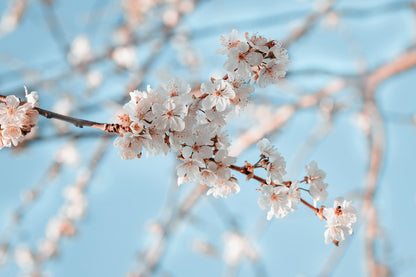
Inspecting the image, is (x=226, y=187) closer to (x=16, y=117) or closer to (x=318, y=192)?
(x=318, y=192)

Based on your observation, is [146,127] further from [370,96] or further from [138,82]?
[370,96]

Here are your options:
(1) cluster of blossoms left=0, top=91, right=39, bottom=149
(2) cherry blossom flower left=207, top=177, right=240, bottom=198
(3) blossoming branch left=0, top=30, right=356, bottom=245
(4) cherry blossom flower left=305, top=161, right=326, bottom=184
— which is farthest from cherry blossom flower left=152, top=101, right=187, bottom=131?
(4) cherry blossom flower left=305, top=161, right=326, bottom=184

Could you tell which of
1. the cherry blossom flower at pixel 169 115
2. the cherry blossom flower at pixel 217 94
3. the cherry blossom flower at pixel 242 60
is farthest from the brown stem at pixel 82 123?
the cherry blossom flower at pixel 242 60

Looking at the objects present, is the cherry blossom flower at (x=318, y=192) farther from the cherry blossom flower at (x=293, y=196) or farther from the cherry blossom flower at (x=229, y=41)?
the cherry blossom flower at (x=229, y=41)

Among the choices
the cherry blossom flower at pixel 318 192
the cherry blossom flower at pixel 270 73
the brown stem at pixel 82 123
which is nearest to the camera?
the brown stem at pixel 82 123

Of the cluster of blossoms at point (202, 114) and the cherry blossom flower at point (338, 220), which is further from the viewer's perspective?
the cherry blossom flower at point (338, 220)

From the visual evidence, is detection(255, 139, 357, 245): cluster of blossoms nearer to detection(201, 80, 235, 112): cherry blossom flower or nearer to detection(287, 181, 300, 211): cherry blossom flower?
detection(287, 181, 300, 211): cherry blossom flower

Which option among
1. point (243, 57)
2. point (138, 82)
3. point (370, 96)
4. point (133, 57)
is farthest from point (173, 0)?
point (243, 57)

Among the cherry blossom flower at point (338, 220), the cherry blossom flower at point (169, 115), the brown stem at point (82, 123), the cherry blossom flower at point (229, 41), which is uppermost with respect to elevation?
the cherry blossom flower at point (229, 41)
